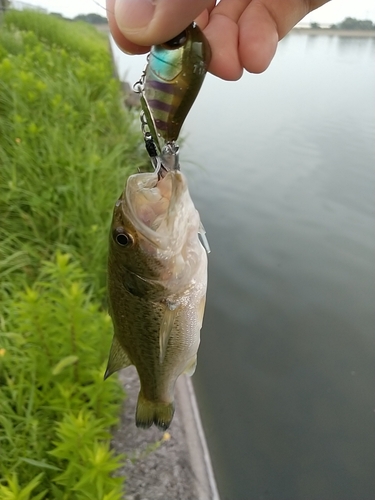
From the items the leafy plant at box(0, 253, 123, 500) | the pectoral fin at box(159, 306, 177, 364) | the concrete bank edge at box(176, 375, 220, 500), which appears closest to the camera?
the pectoral fin at box(159, 306, 177, 364)

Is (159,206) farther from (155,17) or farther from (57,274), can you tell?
(57,274)

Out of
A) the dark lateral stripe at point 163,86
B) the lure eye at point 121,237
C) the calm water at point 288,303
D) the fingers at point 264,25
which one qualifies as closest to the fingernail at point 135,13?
the dark lateral stripe at point 163,86

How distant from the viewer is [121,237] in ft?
4.06

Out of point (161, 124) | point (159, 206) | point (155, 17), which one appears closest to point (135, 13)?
point (155, 17)

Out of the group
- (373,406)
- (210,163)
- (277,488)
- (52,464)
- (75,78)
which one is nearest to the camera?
(52,464)

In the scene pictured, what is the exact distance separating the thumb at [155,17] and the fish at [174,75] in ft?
0.12

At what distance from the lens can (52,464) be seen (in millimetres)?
1957

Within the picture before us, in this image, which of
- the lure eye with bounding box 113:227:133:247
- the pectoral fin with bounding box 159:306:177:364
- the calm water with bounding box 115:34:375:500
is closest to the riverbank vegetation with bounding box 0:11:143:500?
the pectoral fin with bounding box 159:306:177:364

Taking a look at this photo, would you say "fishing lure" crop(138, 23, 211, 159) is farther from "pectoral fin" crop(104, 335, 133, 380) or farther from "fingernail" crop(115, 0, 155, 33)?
"pectoral fin" crop(104, 335, 133, 380)

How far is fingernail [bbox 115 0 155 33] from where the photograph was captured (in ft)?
3.41

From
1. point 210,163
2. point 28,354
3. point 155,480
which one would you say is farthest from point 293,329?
point 210,163

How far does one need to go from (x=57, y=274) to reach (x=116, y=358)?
0.84 meters

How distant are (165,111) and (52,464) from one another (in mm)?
1677

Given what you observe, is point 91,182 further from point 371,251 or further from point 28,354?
point 371,251
